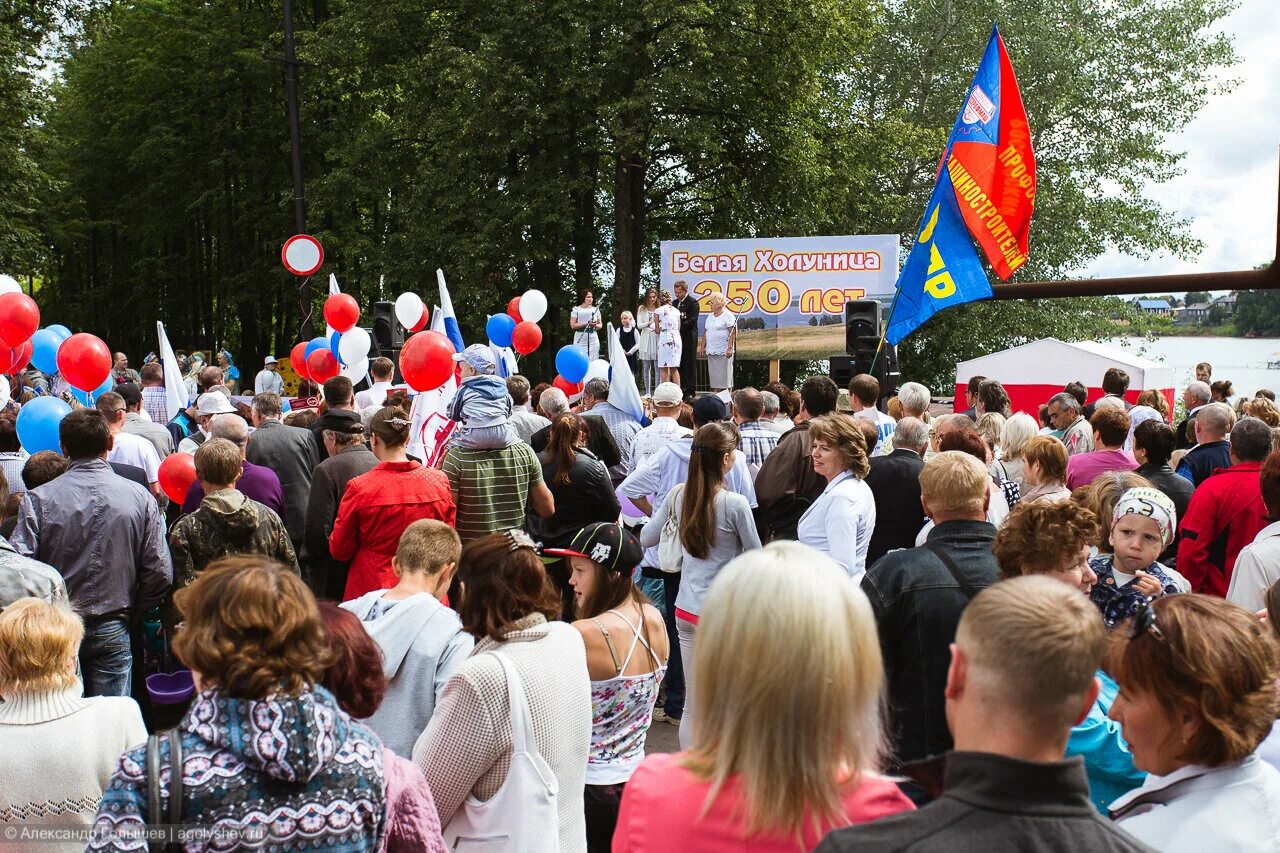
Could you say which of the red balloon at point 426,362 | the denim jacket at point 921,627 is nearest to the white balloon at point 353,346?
the red balloon at point 426,362

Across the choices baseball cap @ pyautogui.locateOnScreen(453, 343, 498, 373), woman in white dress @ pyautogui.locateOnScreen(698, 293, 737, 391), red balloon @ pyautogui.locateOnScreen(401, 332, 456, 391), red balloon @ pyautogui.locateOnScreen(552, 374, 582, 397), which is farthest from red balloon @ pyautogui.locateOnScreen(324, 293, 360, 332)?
woman in white dress @ pyautogui.locateOnScreen(698, 293, 737, 391)

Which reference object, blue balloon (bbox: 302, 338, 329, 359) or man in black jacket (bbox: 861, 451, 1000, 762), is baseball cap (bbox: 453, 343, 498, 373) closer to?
man in black jacket (bbox: 861, 451, 1000, 762)

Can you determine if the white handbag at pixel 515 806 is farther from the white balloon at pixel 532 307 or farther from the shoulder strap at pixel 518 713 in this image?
the white balloon at pixel 532 307

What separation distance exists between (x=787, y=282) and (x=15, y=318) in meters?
13.7

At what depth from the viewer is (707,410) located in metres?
6.66

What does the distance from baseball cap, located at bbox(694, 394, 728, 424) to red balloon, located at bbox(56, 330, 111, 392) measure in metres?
4.46

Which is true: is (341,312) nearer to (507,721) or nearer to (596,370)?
(596,370)

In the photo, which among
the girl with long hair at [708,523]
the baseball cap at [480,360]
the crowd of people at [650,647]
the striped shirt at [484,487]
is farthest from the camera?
the baseball cap at [480,360]

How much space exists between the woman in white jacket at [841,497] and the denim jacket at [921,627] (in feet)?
4.56

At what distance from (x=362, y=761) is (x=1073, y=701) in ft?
4.36

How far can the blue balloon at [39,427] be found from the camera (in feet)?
21.9

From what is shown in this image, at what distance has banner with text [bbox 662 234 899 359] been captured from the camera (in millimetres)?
19516

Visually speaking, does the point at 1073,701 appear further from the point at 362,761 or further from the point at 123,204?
the point at 123,204

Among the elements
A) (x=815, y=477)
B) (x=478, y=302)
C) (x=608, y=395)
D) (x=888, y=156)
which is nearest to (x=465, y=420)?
(x=815, y=477)
